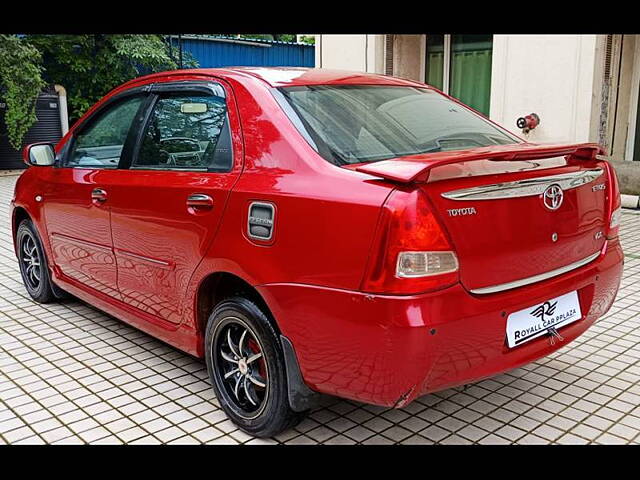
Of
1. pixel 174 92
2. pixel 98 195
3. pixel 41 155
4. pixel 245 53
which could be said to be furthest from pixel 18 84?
pixel 174 92

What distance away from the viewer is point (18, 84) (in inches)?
488

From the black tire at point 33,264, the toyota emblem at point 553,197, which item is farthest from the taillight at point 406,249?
the black tire at point 33,264

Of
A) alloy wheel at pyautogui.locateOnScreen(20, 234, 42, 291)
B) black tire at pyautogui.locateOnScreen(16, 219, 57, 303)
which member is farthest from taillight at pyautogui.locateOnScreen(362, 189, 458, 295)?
alloy wheel at pyautogui.locateOnScreen(20, 234, 42, 291)

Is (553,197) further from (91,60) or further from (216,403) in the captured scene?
(91,60)

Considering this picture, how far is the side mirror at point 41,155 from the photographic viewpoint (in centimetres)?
428

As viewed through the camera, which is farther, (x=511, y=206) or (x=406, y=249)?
(x=511, y=206)

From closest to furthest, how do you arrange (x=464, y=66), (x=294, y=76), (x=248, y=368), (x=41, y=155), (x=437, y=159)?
(x=437, y=159)
(x=248, y=368)
(x=294, y=76)
(x=41, y=155)
(x=464, y=66)

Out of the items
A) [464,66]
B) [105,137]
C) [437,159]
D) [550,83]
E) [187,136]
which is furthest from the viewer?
[464,66]

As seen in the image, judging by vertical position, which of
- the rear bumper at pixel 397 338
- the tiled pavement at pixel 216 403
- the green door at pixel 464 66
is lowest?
the tiled pavement at pixel 216 403

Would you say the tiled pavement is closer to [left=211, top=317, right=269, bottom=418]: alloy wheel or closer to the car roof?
[left=211, top=317, right=269, bottom=418]: alloy wheel

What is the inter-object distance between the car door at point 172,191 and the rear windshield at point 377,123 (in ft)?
1.27

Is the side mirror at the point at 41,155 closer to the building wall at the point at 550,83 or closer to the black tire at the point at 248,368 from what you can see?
the black tire at the point at 248,368

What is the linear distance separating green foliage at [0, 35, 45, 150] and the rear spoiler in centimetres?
1178

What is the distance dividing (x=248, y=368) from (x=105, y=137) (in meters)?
2.01
